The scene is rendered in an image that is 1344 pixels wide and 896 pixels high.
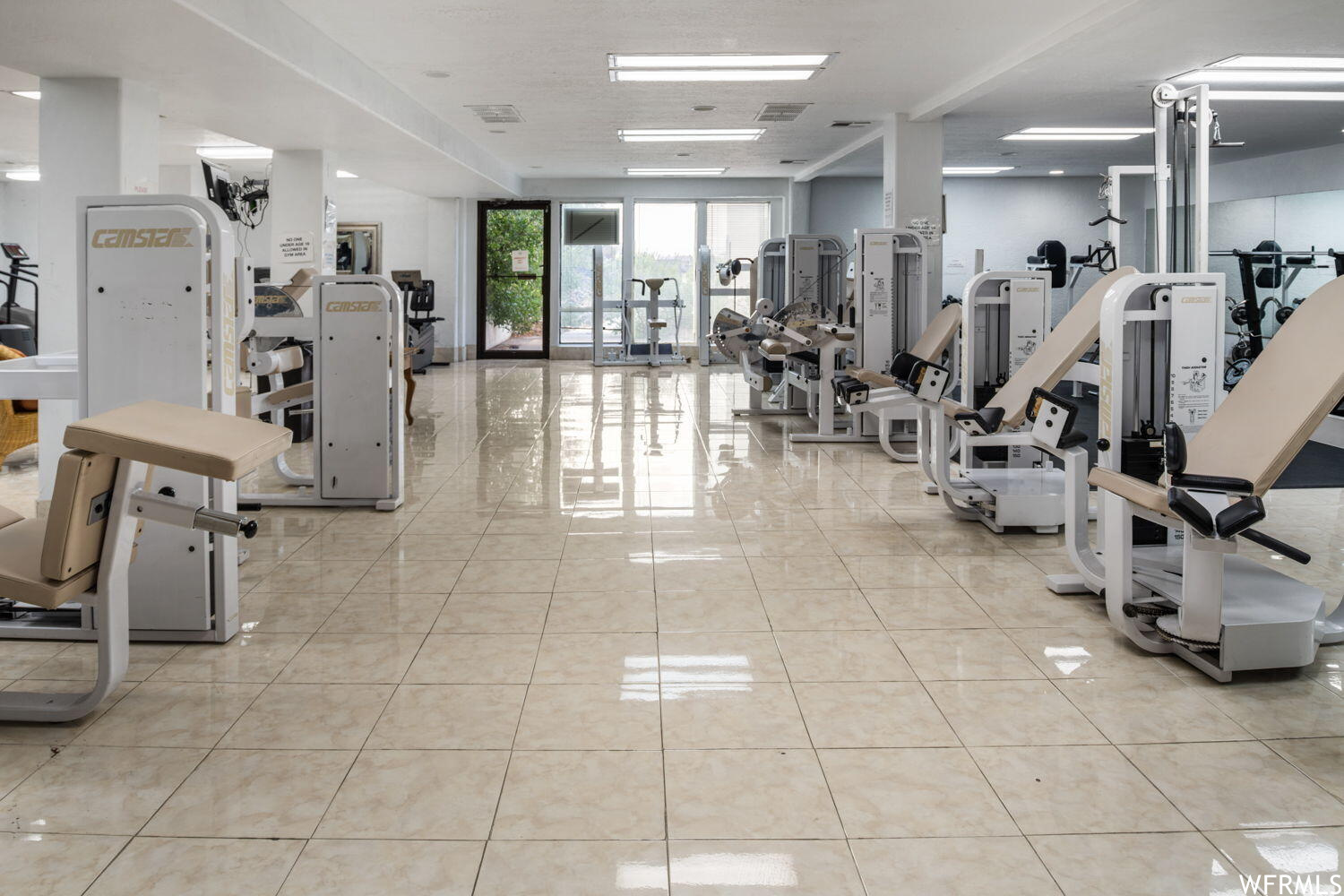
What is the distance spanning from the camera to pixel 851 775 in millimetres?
2535

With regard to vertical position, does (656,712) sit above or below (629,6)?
below

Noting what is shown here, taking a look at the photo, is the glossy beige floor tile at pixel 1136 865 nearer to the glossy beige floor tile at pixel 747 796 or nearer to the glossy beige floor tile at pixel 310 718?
the glossy beige floor tile at pixel 747 796

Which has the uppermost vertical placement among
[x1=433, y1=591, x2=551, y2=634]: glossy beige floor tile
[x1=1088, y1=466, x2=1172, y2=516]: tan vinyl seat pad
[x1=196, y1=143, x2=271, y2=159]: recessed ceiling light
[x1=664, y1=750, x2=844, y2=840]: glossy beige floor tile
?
[x1=196, y1=143, x2=271, y2=159]: recessed ceiling light

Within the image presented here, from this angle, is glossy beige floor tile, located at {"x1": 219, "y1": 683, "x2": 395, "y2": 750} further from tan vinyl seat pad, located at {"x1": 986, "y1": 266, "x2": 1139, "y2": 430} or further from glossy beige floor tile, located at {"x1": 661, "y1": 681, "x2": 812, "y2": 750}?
tan vinyl seat pad, located at {"x1": 986, "y1": 266, "x2": 1139, "y2": 430}

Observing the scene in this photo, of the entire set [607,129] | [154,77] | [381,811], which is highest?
[607,129]

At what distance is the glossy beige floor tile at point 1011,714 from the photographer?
108 inches

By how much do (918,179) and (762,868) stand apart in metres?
8.39

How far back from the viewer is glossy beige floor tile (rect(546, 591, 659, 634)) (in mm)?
3699

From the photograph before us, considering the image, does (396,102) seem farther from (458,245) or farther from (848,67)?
(458,245)

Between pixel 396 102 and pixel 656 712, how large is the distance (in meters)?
7.01

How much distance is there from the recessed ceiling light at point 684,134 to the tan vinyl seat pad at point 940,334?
13.6ft

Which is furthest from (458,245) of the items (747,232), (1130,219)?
(1130,219)

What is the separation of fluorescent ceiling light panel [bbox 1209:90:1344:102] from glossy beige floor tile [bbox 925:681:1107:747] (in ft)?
22.4

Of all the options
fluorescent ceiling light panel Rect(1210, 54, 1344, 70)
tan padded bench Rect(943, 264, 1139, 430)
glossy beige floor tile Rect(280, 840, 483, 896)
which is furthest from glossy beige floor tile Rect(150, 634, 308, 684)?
fluorescent ceiling light panel Rect(1210, 54, 1344, 70)
